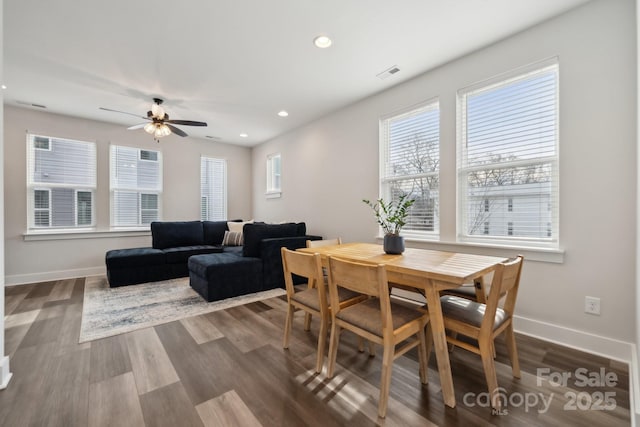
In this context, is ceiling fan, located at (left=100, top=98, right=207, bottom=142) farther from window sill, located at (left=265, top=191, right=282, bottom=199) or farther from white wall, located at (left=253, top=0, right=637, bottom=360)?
white wall, located at (left=253, top=0, right=637, bottom=360)

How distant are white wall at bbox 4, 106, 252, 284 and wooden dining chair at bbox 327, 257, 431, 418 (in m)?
4.90

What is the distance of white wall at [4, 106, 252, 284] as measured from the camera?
161 inches

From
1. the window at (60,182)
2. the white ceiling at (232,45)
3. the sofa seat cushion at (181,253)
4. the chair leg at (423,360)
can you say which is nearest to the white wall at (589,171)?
the white ceiling at (232,45)

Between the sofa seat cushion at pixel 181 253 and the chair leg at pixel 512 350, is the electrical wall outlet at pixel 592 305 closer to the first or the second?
the chair leg at pixel 512 350

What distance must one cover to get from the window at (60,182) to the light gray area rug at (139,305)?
1.27m

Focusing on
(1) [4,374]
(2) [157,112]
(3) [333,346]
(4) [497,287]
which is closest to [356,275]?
(3) [333,346]

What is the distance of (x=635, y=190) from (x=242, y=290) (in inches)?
150

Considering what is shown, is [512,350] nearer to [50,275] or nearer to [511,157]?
[511,157]

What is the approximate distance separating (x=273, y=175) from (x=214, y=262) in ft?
9.68

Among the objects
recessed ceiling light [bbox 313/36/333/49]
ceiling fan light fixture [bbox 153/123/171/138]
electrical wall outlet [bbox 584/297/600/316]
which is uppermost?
recessed ceiling light [bbox 313/36/333/49]

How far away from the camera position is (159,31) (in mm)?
2381

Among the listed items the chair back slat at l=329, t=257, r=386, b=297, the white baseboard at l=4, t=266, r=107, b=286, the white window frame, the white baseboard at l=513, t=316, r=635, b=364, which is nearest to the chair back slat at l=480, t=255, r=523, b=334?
the chair back slat at l=329, t=257, r=386, b=297

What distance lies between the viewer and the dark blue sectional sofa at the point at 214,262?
3.41m

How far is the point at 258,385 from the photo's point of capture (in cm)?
172
